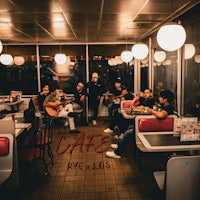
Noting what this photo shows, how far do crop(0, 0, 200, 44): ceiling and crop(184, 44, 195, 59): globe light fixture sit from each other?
2.10 feet

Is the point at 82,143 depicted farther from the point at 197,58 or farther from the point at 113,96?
the point at 197,58

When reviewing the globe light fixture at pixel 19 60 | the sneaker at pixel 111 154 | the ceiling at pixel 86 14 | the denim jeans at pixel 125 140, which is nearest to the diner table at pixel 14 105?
the globe light fixture at pixel 19 60

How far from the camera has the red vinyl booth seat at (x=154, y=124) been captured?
13.6 feet

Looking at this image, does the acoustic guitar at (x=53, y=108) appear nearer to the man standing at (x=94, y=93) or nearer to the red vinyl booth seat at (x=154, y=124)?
the man standing at (x=94, y=93)

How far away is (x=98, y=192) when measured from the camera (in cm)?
359

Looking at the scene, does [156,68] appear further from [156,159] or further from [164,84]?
[156,159]

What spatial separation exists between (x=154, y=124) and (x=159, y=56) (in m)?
3.20

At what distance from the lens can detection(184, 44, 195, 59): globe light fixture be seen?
462 centimetres

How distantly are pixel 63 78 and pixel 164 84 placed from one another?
4.16 meters

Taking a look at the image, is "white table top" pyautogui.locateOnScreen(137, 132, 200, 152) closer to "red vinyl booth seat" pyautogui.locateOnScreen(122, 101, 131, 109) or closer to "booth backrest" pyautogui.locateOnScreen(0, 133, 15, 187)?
"booth backrest" pyautogui.locateOnScreen(0, 133, 15, 187)

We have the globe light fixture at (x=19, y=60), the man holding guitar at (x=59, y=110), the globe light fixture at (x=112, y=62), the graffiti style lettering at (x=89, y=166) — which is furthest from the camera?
the globe light fixture at (x=112, y=62)

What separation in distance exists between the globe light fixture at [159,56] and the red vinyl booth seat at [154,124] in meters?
2.69

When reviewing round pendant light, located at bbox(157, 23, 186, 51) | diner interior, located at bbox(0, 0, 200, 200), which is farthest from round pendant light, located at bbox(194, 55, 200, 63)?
round pendant light, located at bbox(157, 23, 186, 51)

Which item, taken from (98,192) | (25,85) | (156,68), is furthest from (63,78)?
(98,192)
